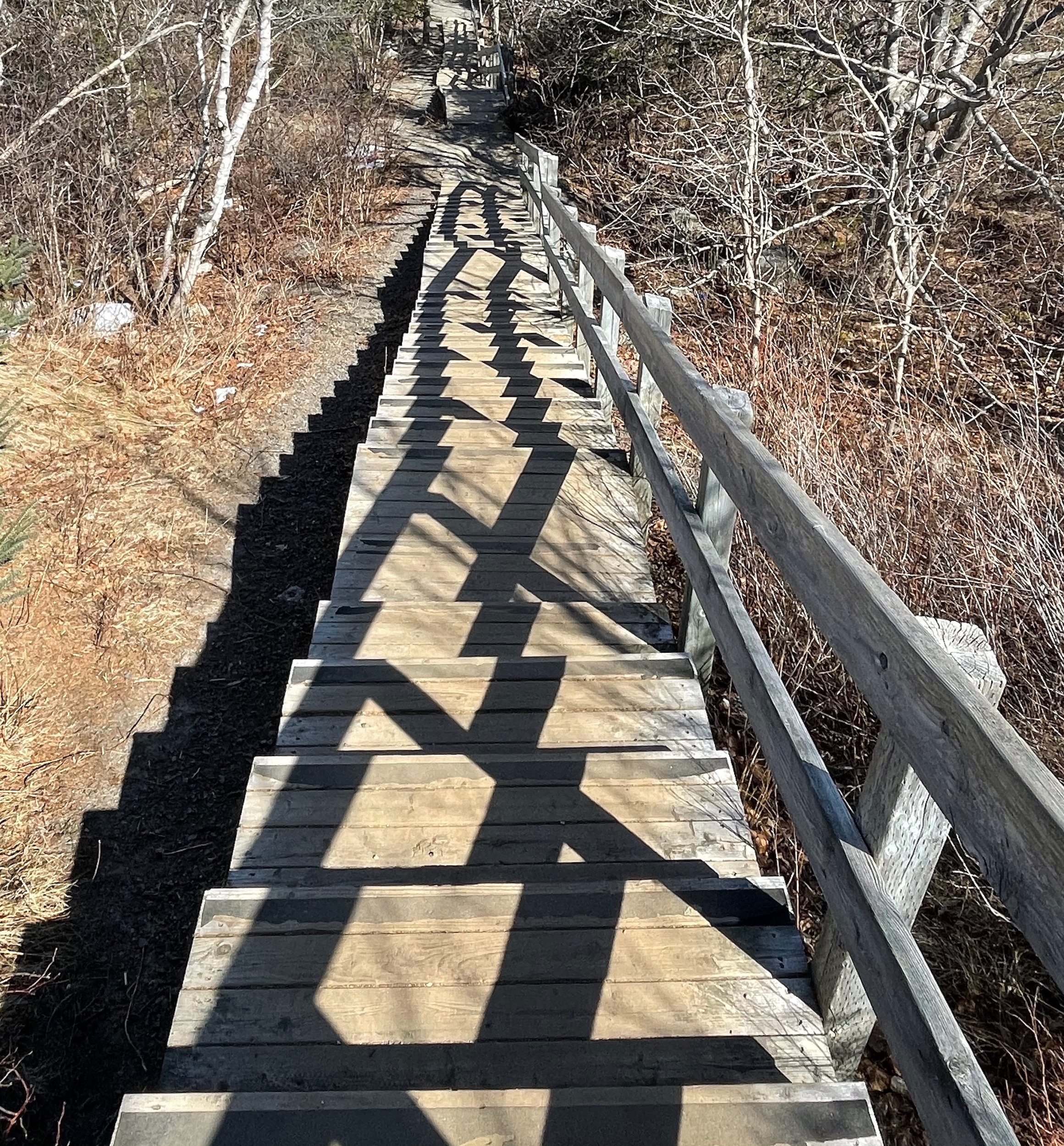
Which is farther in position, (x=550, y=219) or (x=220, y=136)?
(x=550, y=219)

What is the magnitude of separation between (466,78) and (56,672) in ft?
86.6

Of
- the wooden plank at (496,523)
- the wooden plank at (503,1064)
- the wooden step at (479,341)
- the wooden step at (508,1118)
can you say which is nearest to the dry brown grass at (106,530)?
the wooden step at (479,341)

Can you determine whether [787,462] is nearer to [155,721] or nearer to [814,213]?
[155,721]

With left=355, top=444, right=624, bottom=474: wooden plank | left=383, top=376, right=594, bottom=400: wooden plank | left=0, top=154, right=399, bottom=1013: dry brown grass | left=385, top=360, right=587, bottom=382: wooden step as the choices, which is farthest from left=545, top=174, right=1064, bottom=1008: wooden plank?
left=385, top=360, right=587, bottom=382: wooden step

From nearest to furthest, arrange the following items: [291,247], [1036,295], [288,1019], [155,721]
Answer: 1. [288,1019]
2. [155,721]
3. [1036,295]
4. [291,247]

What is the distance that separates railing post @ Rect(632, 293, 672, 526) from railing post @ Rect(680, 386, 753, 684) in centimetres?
126

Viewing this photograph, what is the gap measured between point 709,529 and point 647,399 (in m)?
1.89

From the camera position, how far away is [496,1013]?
81.3 inches

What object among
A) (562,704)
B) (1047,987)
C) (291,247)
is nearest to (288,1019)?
(562,704)

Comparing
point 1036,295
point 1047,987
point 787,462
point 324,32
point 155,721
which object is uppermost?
point 324,32

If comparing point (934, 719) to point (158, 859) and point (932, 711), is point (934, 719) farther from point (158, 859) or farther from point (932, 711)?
point (158, 859)

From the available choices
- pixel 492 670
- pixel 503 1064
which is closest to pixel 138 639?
pixel 492 670

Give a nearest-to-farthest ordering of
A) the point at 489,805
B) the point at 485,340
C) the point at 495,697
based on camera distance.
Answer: the point at 489,805
the point at 495,697
the point at 485,340

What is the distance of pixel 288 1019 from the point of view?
203 centimetres
